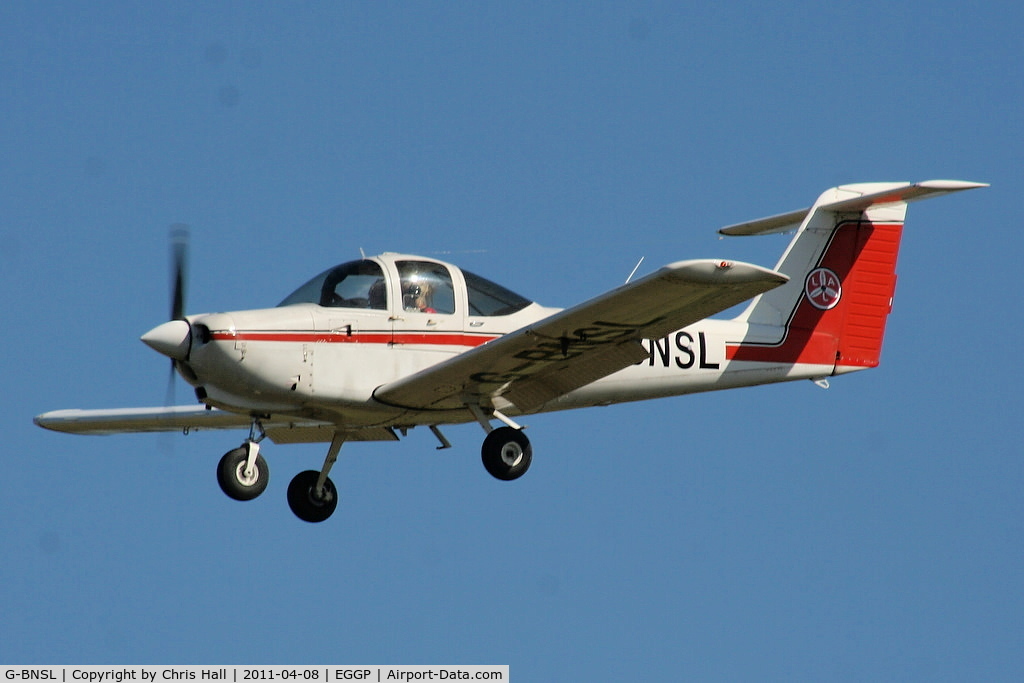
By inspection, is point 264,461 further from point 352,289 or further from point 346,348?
point 352,289

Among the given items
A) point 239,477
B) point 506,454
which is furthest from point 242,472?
point 506,454

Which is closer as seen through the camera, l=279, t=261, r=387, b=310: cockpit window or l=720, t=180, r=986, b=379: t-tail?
l=279, t=261, r=387, b=310: cockpit window

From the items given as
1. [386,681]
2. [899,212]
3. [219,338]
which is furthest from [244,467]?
[899,212]

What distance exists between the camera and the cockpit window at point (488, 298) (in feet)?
50.3

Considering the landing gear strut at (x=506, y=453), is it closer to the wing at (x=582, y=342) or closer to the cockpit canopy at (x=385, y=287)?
the wing at (x=582, y=342)

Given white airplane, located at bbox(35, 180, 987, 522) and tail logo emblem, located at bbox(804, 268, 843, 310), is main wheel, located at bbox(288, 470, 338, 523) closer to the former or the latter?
white airplane, located at bbox(35, 180, 987, 522)

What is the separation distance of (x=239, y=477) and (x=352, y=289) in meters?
2.10

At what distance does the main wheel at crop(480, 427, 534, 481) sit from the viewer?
48.9 ft

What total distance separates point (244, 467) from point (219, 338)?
1434 mm

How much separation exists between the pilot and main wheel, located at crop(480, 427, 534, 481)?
1.41m

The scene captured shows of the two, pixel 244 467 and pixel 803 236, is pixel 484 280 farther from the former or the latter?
pixel 803 236

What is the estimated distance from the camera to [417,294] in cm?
1502

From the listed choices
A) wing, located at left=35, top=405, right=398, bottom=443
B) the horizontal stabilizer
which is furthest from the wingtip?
wing, located at left=35, top=405, right=398, bottom=443

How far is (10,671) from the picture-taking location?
14.3 meters
